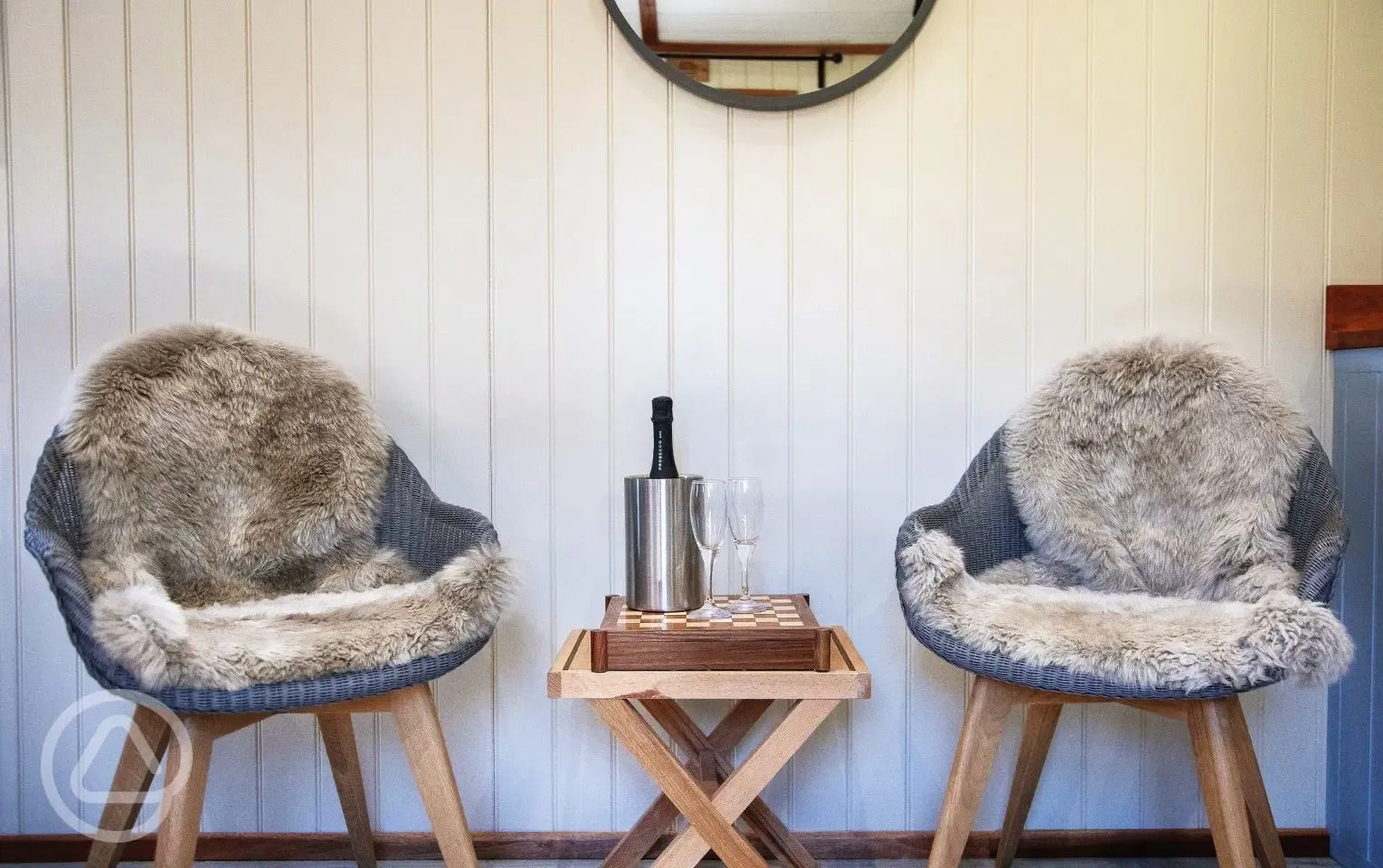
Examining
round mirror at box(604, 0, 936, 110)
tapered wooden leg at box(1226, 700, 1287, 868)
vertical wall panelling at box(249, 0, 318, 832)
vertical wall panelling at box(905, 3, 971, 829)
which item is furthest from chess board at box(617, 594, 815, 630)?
round mirror at box(604, 0, 936, 110)

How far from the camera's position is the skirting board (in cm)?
184

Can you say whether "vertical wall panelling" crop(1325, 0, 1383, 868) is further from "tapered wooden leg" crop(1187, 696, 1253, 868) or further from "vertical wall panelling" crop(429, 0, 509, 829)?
"vertical wall panelling" crop(429, 0, 509, 829)

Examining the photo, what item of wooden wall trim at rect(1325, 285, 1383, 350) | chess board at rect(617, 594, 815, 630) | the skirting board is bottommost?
the skirting board

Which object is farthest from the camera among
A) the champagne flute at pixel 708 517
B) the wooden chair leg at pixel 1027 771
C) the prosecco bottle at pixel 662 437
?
the wooden chair leg at pixel 1027 771

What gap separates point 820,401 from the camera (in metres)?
1.88

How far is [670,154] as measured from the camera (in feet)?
6.07

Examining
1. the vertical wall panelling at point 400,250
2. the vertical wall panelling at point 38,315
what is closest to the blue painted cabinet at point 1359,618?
the vertical wall panelling at point 400,250

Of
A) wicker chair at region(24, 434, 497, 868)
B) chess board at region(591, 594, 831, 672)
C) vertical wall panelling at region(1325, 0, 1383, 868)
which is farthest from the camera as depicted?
vertical wall panelling at region(1325, 0, 1383, 868)

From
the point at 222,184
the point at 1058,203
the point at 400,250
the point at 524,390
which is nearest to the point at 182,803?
the point at 524,390

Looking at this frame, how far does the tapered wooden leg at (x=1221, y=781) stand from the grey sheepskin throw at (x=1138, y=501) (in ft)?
0.44

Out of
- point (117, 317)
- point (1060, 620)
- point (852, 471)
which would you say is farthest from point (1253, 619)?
point (117, 317)

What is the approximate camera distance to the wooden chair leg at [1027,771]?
1.68 metres

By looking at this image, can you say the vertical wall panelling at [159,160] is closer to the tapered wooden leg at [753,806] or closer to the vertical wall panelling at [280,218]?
the vertical wall panelling at [280,218]

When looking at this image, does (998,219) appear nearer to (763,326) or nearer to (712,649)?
(763,326)
